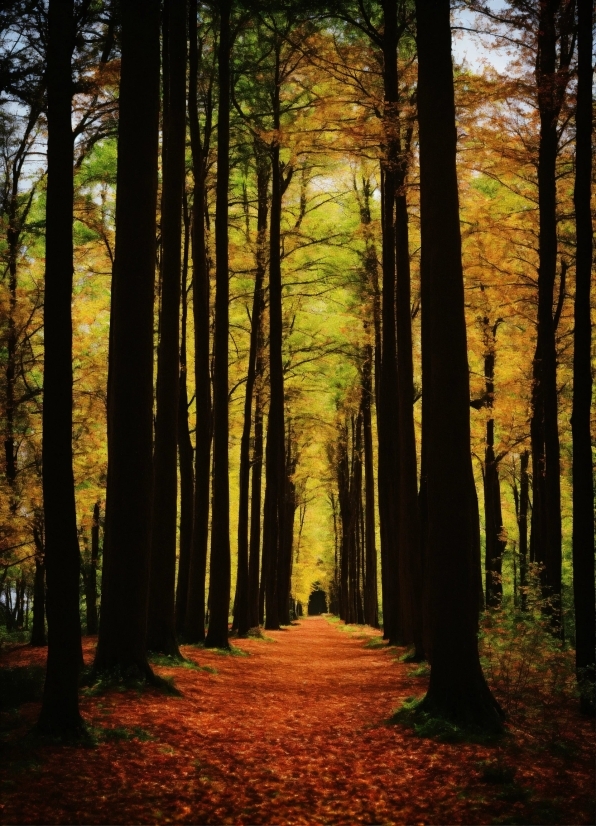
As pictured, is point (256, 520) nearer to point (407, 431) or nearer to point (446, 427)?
point (407, 431)

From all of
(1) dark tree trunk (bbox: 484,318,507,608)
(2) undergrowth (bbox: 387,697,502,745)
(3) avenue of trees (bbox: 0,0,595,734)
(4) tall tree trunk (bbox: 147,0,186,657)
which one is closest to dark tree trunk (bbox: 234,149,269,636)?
(3) avenue of trees (bbox: 0,0,595,734)

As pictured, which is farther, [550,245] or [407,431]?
[407,431]

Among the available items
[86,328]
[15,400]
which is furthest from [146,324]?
[86,328]

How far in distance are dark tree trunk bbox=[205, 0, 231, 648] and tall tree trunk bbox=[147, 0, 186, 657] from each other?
2910 mm

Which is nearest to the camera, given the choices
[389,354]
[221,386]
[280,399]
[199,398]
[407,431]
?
[407,431]

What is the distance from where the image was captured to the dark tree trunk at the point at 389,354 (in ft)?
44.5

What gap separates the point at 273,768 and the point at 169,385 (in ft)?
22.6

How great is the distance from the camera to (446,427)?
779 cm

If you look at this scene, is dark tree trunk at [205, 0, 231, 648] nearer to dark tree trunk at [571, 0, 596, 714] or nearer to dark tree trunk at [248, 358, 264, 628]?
dark tree trunk at [248, 358, 264, 628]

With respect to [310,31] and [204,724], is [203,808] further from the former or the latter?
[310,31]

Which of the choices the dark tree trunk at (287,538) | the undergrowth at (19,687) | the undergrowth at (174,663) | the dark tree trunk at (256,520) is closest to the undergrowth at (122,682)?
the undergrowth at (19,687)

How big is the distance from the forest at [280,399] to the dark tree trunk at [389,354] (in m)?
0.07

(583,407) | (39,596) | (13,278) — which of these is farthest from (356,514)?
(583,407)

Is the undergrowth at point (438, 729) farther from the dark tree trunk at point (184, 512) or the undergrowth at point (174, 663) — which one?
the dark tree trunk at point (184, 512)
